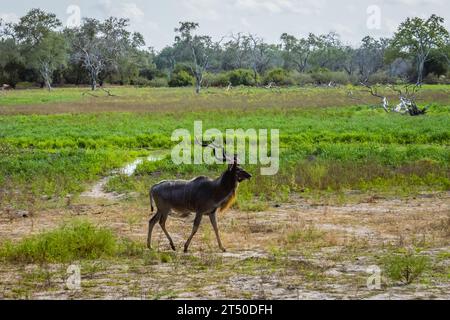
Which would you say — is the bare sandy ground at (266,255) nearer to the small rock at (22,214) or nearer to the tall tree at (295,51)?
the small rock at (22,214)

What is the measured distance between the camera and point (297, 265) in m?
10.4

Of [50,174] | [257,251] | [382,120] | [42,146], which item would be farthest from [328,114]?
[257,251]

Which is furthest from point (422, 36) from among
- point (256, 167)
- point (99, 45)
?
point (256, 167)

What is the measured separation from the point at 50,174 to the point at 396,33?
75167 millimetres

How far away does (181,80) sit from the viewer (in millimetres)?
87812

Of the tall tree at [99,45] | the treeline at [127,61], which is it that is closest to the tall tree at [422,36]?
the treeline at [127,61]

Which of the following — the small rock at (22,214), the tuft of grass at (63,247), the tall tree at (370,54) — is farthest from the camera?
the tall tree at (370,54)

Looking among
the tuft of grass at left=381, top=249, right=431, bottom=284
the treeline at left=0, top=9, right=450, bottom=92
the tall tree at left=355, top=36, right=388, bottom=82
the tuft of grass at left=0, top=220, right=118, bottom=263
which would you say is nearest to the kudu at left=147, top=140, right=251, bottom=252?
the tuft of grass at left=0, top=220, right=118, bottom=263

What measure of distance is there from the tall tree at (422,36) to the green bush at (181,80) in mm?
26677

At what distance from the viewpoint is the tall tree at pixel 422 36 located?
81.1 m

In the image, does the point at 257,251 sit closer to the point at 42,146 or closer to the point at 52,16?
the point at 42,146

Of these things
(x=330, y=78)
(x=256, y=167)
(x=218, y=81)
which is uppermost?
(x=330, y=78)

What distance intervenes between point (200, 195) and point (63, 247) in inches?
94.0

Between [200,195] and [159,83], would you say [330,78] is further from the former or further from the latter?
[200,195]
